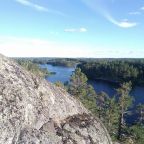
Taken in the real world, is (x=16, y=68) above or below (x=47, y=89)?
above

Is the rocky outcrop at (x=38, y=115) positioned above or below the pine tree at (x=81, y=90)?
above

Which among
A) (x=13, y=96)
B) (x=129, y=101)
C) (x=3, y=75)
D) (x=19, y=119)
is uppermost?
(x=3, y=75)

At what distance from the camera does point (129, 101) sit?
6456 centimetres

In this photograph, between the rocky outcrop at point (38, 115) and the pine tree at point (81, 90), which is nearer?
the rocky outcrop at point (38, 115)

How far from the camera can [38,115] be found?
8969mm

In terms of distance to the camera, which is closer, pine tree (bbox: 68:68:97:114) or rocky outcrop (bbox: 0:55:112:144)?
rocky outcrop (bbox: 0:55:112:144)

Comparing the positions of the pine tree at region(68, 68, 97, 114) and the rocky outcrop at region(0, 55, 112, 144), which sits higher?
the rocky outcrop at region(0, 55, 112, 144)

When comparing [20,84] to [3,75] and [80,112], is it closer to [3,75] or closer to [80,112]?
[3,75]

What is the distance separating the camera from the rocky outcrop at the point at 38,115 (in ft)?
27.2

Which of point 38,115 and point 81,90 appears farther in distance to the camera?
point 81,90

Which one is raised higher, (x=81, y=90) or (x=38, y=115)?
(x=38, y=115)

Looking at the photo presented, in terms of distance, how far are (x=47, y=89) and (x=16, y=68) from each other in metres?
1.22

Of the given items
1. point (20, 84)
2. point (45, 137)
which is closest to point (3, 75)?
point (20, 84)

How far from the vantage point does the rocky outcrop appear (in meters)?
8.30
